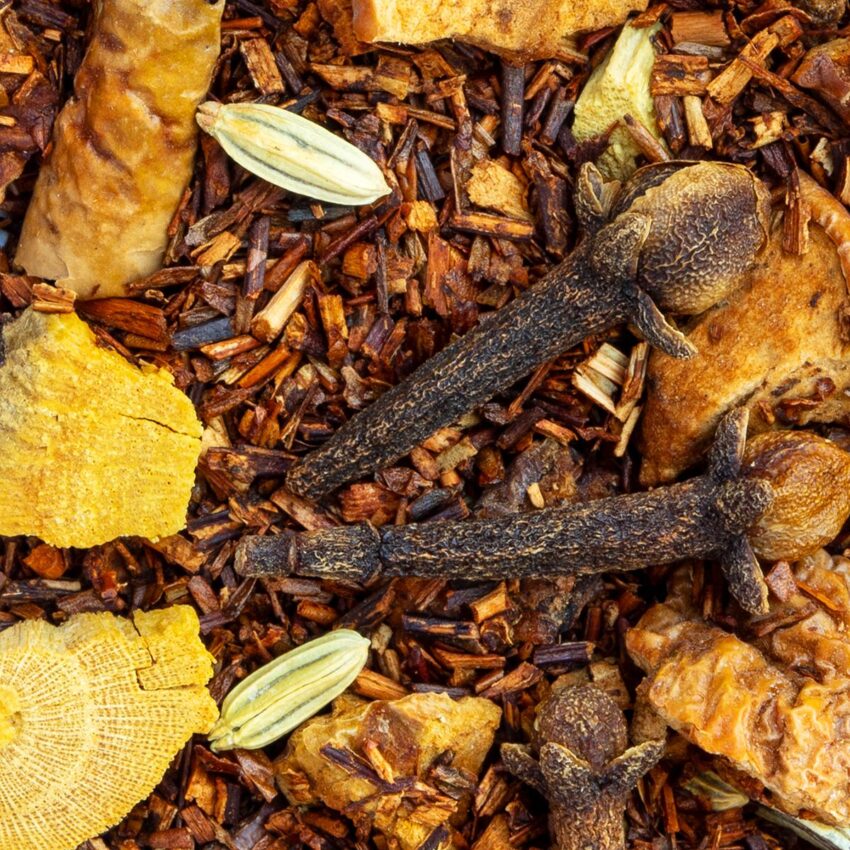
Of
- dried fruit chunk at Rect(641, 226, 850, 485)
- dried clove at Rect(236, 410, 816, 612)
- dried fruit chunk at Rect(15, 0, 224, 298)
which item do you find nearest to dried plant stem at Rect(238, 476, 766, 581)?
dried clove at Rect(236, 410, 816, 612)

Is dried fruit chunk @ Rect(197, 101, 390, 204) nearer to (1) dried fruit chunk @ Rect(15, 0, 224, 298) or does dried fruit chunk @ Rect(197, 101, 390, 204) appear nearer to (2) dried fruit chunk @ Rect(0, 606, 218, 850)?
(1) dried fruit chunk @ Rect(15, 0, 224, 298)

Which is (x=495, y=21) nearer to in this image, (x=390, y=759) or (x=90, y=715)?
(x=390, y=759)

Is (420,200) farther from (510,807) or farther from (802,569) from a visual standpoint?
(510,807)

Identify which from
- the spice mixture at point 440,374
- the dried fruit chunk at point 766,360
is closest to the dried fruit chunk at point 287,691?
the spice mixture at point 440,374

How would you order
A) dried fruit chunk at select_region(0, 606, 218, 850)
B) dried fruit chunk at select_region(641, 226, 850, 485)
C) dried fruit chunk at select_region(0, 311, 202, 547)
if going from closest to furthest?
dried fruit chunk at select_region(0, 311, 202, 547), dried fruit chunk at select_region(0, 606, 218, 850), dried fruit chunk at select_region(641, 226, 850, 485)

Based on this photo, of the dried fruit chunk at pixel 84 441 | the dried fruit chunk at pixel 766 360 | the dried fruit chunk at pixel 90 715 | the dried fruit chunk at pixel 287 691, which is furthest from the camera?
the dried fruit chunk at pixel 287 691

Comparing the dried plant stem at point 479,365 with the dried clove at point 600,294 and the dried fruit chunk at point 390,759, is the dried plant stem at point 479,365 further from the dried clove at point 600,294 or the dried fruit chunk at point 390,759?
the dried fruit chunk at point 390,759
